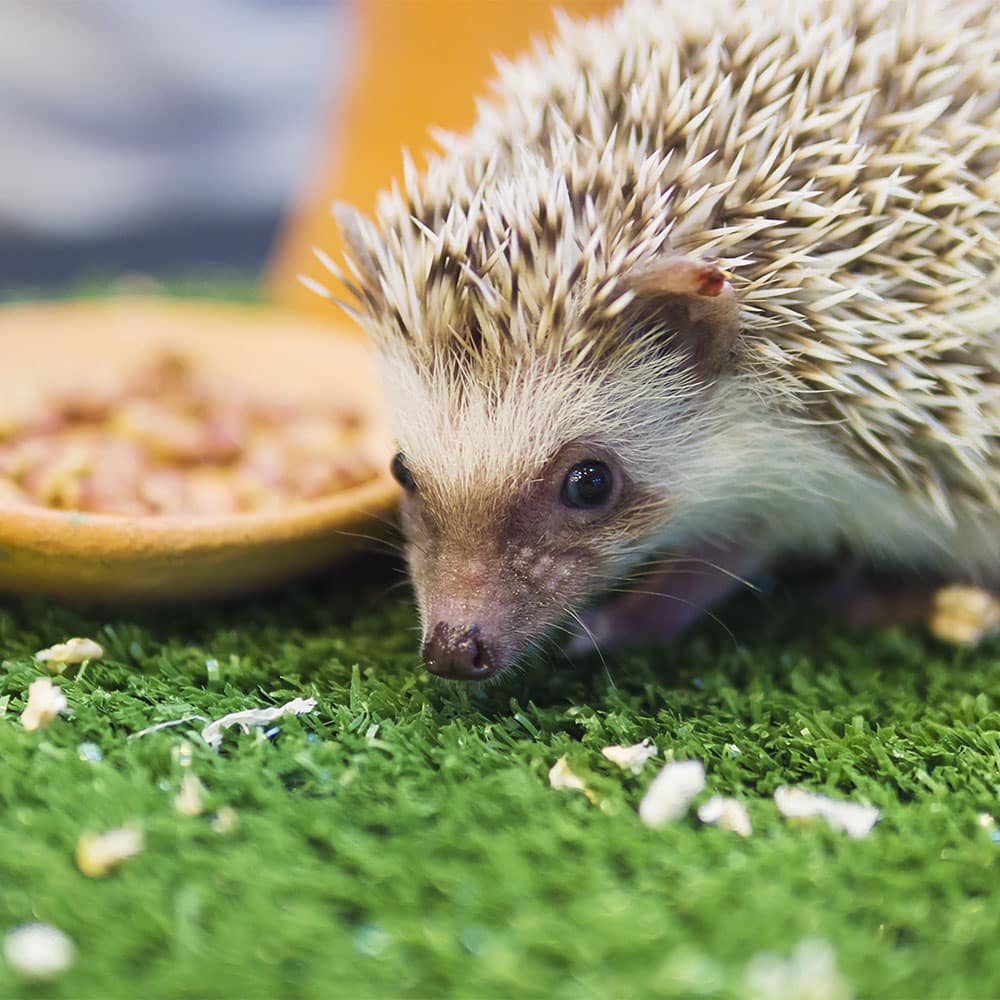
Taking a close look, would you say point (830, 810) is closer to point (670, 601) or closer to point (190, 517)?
point (670, 601)

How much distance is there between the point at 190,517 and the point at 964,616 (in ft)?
4.14

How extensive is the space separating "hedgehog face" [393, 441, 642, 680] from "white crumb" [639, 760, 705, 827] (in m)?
0.27

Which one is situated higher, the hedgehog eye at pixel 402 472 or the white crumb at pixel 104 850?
the hedgehog eye at pixel 402 472

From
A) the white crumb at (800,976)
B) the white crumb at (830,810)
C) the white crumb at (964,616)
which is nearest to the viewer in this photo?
the white crumb at (800,976)

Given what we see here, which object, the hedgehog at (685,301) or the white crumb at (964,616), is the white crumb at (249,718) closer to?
the hedgehog at (685,301)

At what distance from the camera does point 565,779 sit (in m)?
1.28

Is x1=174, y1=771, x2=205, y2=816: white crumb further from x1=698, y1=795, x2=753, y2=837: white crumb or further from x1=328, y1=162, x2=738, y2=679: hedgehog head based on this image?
x1=698, y1=795, x2=753, y2=837: white crumb

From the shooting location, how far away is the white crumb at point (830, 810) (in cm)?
121

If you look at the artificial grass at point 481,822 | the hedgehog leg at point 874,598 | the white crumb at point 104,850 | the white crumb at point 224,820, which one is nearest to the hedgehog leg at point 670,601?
the artificial grass at point 481,822

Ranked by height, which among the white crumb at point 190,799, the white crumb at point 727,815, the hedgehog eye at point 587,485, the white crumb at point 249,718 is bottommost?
the white crumb at point 249,718

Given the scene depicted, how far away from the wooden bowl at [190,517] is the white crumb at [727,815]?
0.73 m

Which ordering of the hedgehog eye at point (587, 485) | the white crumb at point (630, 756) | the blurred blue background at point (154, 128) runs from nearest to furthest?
the white crumb at point (630, 756), the hedgehog eye at point (587, 485), the blurred blue background at point (154, 128)

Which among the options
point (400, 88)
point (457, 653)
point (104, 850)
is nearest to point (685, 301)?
point (457, 653)

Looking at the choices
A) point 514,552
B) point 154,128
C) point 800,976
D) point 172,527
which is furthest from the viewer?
point 154,128
